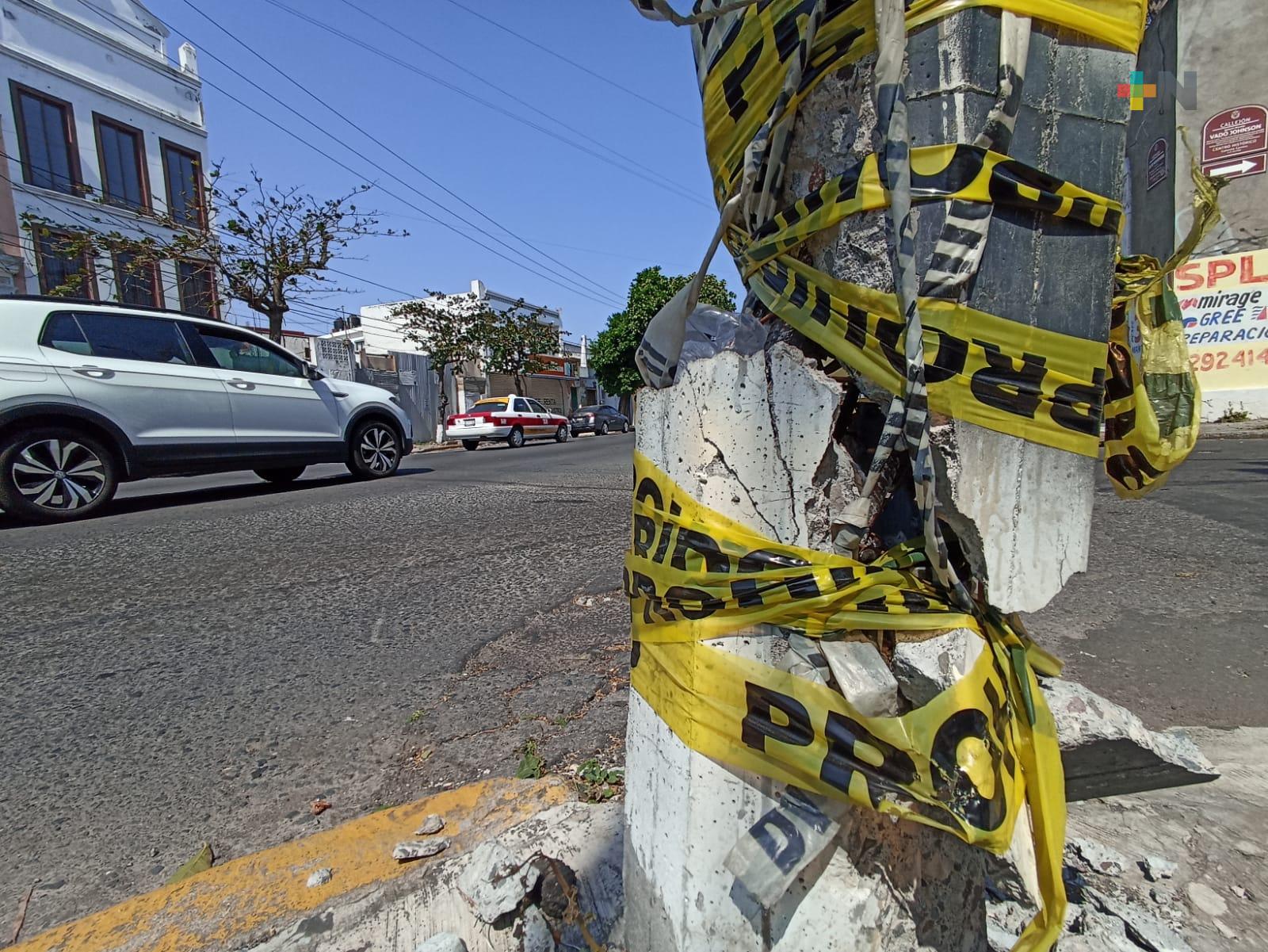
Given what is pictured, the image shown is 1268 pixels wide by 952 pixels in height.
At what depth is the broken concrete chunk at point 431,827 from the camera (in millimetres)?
1511

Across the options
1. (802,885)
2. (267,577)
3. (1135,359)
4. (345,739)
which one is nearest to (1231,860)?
(1135,359)

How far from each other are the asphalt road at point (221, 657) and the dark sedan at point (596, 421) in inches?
727

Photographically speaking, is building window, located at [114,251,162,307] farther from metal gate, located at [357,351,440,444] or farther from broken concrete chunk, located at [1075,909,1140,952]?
broken concrete chunk, located at [1075,909,1140,952]

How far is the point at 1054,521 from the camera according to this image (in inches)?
31.1

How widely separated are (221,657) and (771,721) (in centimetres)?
248

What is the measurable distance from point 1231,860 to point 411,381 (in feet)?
74.6

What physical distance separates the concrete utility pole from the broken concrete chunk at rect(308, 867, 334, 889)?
2.97 feet

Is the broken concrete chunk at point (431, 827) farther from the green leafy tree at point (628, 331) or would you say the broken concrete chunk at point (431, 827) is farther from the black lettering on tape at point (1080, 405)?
the green leafy tree at point (628, 331)

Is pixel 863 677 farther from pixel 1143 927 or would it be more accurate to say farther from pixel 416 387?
pixel 416 387

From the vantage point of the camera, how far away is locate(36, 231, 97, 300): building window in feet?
49.3

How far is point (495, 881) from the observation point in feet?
4.00

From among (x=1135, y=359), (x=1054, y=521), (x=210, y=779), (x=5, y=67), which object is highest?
(x=5, y=67)

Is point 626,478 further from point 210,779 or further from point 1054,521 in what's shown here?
point 1054,521

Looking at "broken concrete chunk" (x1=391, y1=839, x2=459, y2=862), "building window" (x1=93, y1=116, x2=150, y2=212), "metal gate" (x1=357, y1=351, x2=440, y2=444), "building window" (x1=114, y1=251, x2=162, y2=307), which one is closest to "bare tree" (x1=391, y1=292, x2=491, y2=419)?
"metal gate" (x1=357, y1=351, x2=440, y2=444)
